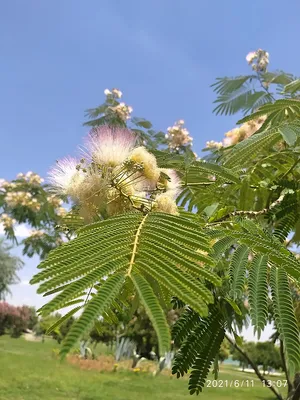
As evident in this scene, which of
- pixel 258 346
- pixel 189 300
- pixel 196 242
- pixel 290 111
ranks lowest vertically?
pixel 189 300

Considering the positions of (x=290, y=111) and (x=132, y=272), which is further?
(x=290, y=111)

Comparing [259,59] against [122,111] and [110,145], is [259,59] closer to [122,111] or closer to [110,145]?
[122,111]

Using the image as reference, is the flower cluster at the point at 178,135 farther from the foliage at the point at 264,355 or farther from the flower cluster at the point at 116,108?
the foliage at the point at 264,355

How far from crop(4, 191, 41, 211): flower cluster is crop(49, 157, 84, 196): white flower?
704cm

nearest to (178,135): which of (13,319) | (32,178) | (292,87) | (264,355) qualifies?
(32,178)

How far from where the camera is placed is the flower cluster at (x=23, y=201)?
811 centimetres

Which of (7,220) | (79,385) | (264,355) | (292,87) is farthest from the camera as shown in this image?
(264,355)

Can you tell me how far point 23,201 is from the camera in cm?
809

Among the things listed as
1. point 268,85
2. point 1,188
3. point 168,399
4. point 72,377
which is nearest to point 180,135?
point 268,85

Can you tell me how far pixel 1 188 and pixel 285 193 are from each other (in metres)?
7.88

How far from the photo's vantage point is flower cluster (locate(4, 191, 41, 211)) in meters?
8.11

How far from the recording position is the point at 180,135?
742 cm

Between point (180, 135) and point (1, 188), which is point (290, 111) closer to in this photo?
point (180, 135)

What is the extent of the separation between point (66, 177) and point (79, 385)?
10.8 m
